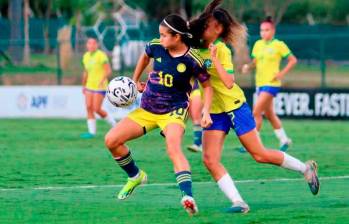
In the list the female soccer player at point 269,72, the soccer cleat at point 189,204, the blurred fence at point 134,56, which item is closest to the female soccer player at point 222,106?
the soccer cleat at point 189,204

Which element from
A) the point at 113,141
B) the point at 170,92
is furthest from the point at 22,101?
the point at 170,92

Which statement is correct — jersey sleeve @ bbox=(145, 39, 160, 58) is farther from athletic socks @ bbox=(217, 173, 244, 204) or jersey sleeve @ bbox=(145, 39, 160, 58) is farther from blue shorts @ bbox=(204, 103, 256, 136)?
athletic socks @ bbox=(217, 173, 244, 204)

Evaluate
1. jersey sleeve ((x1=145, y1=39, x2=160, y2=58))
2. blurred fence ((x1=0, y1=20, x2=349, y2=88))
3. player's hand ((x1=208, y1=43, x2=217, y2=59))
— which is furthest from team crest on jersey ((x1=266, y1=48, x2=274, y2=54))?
blurred fence ((x1=0, y1=20, x2=349, y2=88))

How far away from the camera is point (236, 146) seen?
21.0 metres

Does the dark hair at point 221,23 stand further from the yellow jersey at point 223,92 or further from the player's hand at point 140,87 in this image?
the player's hand at point 140,87

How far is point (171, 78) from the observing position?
11594 mm

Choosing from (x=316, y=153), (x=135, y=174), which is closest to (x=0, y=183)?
(x=135, y=174)

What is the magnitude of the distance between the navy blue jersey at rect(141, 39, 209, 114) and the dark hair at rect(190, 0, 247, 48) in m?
0.24

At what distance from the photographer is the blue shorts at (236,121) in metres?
11.9

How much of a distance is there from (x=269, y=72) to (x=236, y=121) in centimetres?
802

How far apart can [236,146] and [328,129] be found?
5309 mm

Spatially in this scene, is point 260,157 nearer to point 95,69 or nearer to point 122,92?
point 122,92

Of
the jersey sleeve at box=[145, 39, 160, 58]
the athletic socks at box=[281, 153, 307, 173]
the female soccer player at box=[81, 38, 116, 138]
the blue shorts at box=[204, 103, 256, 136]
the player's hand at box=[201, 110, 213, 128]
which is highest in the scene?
the jersey sleeve at box=[145, 39, 160, 58]

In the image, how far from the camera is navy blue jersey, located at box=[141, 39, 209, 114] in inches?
456
